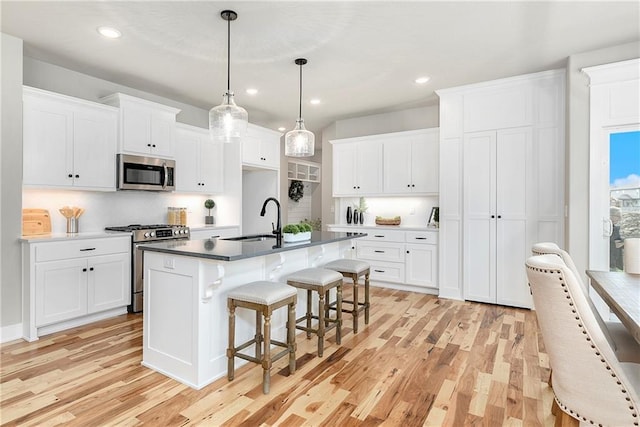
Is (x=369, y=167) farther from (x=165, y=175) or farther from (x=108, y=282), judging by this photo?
(x=108, y=282)

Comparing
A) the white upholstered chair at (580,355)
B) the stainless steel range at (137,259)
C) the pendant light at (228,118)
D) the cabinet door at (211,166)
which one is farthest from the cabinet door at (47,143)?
the white upholstered chair at (580,355)

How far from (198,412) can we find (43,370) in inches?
55.1

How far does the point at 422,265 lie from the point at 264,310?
3.09 metres

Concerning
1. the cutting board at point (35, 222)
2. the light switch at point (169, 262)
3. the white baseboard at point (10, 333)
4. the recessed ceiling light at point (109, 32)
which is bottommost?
the white baseboard at point (10, 333)

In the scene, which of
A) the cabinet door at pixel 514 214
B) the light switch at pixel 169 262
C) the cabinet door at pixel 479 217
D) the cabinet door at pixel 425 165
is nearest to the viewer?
the light switch at pixel 169 262

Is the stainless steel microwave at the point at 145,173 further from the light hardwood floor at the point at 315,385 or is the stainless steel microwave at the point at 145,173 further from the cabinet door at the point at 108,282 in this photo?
the light hardwood floor at the point at 315,385

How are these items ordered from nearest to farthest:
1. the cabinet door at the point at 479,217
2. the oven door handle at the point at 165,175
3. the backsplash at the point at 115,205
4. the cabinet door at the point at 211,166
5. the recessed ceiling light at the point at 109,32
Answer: the recessed ceiling light at the point at 109,32 → the backsplash at the point at 115,205 → the cabinet door at the point at 479,217 → the oven door handle at the point at 165,175 → the cabinet door at the point at 211,166

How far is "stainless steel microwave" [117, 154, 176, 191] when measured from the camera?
13.1ft

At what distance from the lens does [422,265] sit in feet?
15.7

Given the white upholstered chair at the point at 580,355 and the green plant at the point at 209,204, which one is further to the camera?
the green plant at the point at 209,204

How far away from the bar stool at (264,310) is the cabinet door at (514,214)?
115 inches

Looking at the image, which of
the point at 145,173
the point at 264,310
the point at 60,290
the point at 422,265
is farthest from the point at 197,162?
the point at 422,265

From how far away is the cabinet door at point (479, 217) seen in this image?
424 cm

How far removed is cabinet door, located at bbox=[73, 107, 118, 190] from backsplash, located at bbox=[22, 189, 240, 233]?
13.6 inches
